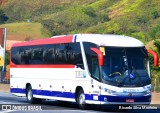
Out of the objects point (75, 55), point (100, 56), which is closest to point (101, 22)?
point (75, 55)

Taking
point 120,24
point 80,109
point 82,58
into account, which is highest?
point 120,24

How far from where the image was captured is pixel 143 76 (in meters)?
26.1

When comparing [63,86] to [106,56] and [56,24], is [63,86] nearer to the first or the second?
[106,56]

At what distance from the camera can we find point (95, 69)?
26.3 metres

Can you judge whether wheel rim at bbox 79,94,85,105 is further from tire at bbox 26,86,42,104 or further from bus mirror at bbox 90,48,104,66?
tire at bbox 26,86,42,104

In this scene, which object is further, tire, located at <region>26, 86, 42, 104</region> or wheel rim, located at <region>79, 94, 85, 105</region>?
tire, located at <region>26, 86, 42, 104</region>

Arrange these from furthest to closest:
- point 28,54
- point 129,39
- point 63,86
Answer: point 28,54
point 63,86
point 129,39

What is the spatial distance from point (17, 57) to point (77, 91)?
7463mm

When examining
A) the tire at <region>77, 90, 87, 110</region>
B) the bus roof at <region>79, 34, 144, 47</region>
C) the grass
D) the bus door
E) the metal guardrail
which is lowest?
the tire at <region>77, 90, 87, 110</region>

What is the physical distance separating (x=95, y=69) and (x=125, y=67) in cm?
129

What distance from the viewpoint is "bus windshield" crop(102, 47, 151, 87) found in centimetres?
2567

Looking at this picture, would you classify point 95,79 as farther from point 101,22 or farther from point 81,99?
point 101,22

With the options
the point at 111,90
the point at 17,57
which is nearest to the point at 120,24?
the point at 17,57

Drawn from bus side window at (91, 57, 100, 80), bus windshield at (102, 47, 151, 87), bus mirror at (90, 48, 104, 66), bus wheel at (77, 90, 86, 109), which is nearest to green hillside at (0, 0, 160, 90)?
bus wheel at (77, 90, 86, 109)
